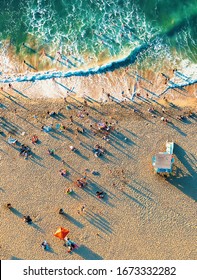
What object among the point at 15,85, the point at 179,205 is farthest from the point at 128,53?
the point at 179,205

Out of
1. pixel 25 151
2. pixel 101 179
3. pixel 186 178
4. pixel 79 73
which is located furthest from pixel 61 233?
pixel 79 73

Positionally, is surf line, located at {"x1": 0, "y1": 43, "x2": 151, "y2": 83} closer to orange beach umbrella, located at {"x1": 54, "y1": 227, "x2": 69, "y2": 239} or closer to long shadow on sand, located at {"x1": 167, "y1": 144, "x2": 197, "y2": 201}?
long shadow on sand, located at {"x1": 167, "y1": 144, "x2": 197, "y2": 201}

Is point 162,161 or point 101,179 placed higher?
point 162,161

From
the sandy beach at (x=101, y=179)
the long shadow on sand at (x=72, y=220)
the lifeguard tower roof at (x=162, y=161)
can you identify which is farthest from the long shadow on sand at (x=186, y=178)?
the long shadow on sand at (x=72, y=220)

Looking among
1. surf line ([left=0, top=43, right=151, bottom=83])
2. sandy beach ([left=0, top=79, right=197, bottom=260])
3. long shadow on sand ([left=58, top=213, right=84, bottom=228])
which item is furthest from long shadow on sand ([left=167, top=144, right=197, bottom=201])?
surf line ([left=0, top=43, right=151, bottom=83])

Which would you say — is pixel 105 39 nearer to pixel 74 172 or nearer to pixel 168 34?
pixel 168 34

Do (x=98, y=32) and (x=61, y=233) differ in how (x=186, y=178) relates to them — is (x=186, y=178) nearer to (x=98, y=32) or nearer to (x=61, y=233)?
(x=61, y=233)
